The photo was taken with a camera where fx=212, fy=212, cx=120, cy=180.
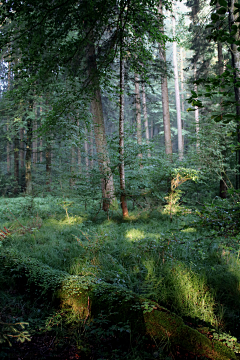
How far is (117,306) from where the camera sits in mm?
2646

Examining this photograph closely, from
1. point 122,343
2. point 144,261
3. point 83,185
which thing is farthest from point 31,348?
point 83,185

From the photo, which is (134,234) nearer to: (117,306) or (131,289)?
(131,289)

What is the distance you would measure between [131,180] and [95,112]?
11.8 feet

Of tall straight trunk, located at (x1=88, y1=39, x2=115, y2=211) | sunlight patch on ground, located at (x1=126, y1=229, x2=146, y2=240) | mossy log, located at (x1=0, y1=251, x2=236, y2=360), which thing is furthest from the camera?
tall straight trunk, located at (x1=88, y1=39, x2=115, y2=211)

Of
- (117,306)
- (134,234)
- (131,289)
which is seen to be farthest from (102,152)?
(117,306)

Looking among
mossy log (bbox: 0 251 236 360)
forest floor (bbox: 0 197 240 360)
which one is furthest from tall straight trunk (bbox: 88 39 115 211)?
mossy log (bbox: 0 251 236 360)

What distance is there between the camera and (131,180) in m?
8.23

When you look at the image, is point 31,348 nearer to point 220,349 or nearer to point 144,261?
point 220,349

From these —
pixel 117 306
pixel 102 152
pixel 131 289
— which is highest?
pixel 102 152

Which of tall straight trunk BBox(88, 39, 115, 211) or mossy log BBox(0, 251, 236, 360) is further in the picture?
tall straight trunk BBox(88, 39, 115, 211)

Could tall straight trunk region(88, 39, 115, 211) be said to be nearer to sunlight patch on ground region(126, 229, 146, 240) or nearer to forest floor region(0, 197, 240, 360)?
sunlight patch on ground region(126, 229, 146, 240)

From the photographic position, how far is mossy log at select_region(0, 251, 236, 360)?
220 centimetres

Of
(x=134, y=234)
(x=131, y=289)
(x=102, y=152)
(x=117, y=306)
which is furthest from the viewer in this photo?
(x=102, y=152)

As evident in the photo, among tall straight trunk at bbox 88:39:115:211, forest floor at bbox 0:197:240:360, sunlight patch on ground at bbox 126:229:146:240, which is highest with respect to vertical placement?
tall straight trunk at bbox 88:39:115:211
